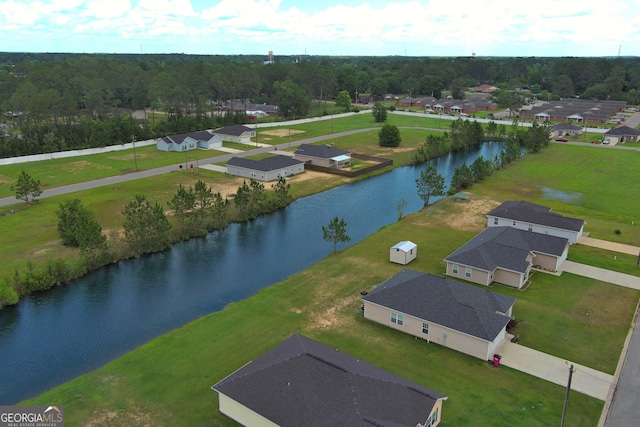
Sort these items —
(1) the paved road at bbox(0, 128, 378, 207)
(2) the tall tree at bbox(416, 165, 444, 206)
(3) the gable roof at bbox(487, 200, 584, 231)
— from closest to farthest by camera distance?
1. (3) the gable roof at bbox(487, 200, 584, 231)
2. (2) the tall tree at bbox(416, 165, 444, 206)
3. (1) the paved road at bbox(0, 128, 378, 207)

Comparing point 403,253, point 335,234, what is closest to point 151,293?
point 335,234

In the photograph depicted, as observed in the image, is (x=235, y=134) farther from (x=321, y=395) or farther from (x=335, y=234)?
(x=321, y=395)

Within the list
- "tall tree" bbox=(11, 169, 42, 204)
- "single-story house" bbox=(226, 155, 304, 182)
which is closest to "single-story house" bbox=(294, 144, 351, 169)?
"single-story house" bbox=(226, 155, 304, 182)

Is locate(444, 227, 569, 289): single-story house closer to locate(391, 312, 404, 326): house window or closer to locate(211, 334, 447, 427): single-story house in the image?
locate(391, 312, 404, 326): house window

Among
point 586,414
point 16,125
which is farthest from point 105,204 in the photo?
point 16,125

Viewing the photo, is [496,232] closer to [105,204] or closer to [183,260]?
[183,260]
